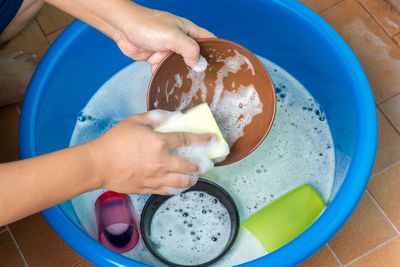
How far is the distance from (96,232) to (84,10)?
0.54 m

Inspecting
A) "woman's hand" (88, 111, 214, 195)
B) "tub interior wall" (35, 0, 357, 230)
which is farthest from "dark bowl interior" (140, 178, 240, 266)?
"woman's hand" (88, 111, 214, 195)

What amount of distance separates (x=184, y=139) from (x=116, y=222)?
42 centimetres

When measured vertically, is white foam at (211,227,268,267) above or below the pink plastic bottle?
above

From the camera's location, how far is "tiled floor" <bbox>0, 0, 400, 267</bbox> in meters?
1.19

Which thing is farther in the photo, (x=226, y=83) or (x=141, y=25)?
(x=226, y=83)

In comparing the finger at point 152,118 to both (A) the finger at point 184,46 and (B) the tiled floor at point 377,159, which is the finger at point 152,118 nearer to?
(A) the finger at point 184,46

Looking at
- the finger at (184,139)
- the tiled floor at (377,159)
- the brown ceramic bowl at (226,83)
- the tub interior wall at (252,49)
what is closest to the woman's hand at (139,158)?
the finger at (184,139)

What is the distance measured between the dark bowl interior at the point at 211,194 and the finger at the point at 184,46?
0.36 metres

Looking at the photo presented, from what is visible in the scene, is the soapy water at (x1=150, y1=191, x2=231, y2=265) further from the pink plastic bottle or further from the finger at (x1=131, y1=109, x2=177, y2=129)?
the finger at (x1=131, y1=109, x2=177, y2=129)

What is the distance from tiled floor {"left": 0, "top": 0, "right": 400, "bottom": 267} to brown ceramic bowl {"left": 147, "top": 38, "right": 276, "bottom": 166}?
458 mm

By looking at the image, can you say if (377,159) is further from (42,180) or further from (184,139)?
(42,180)

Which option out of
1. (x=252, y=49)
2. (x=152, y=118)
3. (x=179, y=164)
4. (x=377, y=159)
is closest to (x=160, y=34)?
(x=152, y=118)

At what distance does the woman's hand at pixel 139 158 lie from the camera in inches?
28.9

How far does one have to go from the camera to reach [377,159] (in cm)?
126
